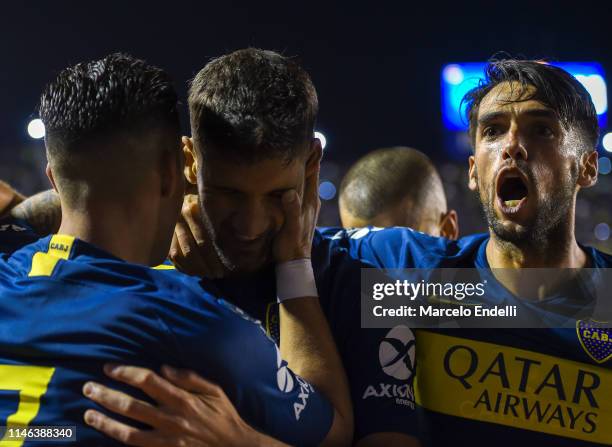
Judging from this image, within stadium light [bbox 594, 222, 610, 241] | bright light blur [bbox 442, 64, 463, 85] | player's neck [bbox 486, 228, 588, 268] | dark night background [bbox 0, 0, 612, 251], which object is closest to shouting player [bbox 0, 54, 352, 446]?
player's neck [bbox 486, 228, 588, 268]

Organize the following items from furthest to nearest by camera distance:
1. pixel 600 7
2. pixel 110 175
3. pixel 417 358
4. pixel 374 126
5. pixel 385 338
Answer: pixel 374 126
pixel 600 7
pixel 417 358
pixel 385 338
pixel 110 175

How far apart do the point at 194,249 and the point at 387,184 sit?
5.67 ft

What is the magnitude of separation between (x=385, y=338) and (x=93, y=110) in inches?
31.8

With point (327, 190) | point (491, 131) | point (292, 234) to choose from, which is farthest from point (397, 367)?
point (327, 190)

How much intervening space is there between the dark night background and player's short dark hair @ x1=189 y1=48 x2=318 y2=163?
607 cm

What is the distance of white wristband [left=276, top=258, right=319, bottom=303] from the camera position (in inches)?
63.5

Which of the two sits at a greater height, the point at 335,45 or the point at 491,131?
the point at 335,45

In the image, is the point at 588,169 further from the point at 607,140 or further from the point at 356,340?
the point at 607,140

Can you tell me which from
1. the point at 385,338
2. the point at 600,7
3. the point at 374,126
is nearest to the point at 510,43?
the point at 600,7

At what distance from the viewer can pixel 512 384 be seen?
76.6 inches

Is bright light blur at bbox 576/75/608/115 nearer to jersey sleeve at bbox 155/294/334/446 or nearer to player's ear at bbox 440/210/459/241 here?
player's ear at bbox 440/210/459/241

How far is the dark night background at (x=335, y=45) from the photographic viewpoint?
28.2ft

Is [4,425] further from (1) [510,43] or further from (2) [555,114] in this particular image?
(1) [510,43]

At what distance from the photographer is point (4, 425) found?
4.35 ft
